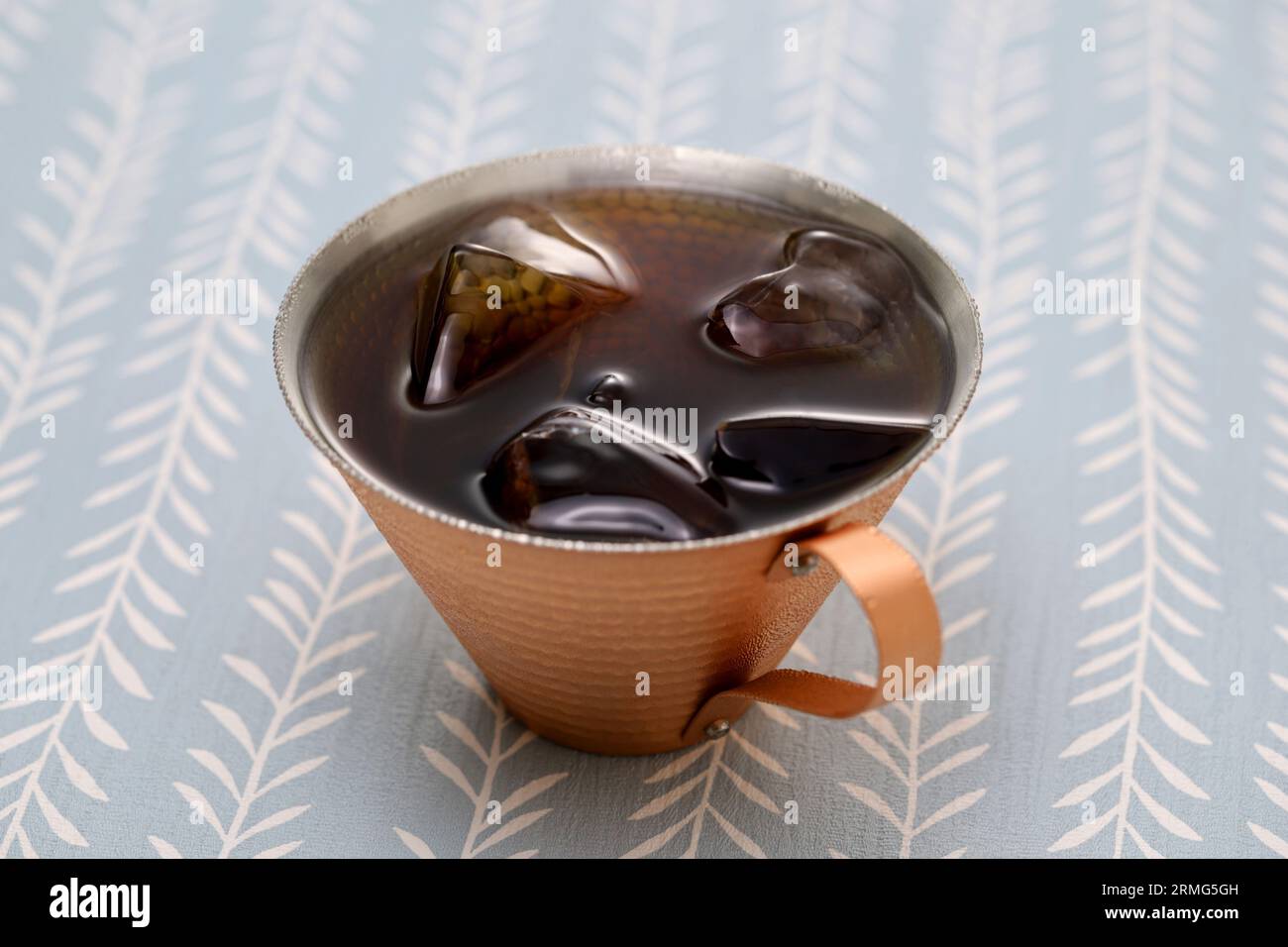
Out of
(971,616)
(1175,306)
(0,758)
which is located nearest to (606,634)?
(971,616)

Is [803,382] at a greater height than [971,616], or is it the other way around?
[803,382]

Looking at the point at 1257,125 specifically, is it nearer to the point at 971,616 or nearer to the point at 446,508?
the point at 971,616

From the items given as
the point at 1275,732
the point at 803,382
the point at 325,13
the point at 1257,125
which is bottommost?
the point at 1275,732

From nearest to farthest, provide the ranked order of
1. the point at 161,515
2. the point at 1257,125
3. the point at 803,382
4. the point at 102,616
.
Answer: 1. the point at 803,382
2. the point at 102,616
3. the point at 161,515
4. the point at 1257,125

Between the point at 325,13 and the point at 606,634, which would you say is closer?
the point at 606,634

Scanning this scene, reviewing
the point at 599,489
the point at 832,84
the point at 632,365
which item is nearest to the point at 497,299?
the point at 632,365

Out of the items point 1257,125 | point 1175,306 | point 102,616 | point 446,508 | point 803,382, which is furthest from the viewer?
point 1257,125
